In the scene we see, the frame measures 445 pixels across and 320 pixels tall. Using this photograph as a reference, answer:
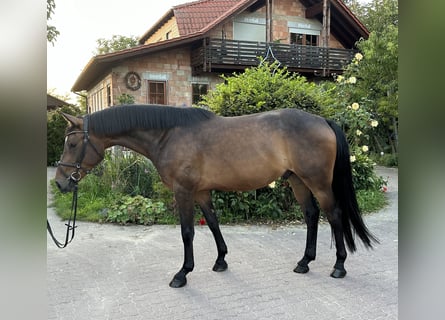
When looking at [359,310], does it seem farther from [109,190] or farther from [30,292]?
[109,190]

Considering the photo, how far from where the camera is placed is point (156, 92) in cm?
1345

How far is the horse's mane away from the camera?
128 inches

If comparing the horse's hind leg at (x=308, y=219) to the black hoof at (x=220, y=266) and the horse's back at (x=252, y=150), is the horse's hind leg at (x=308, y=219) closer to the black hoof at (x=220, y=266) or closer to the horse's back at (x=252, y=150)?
the horse's back at (x=252, y=150)

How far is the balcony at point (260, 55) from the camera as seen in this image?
1312 centimetres

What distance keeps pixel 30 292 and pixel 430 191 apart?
82cm

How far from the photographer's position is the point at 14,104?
0.66m

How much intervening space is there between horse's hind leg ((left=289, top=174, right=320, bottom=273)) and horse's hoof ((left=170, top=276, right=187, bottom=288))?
3.72 feet

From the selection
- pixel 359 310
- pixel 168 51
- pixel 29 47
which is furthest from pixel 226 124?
pixel 168 51

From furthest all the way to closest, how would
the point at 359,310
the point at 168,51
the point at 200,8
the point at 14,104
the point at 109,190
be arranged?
the point at 200,8
the point at 168,51
the point at 109,190
the point at 359,310
the point at 14,104

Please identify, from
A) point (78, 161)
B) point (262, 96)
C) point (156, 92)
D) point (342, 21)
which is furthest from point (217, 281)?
point (342, 21)

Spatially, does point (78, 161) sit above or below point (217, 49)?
below

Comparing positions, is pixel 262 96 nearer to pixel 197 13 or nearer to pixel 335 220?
pixel 335 220

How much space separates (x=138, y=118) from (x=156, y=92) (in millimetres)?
10524

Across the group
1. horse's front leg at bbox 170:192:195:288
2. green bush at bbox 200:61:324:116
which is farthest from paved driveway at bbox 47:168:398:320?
green bush at bbox 200:61:324:116
